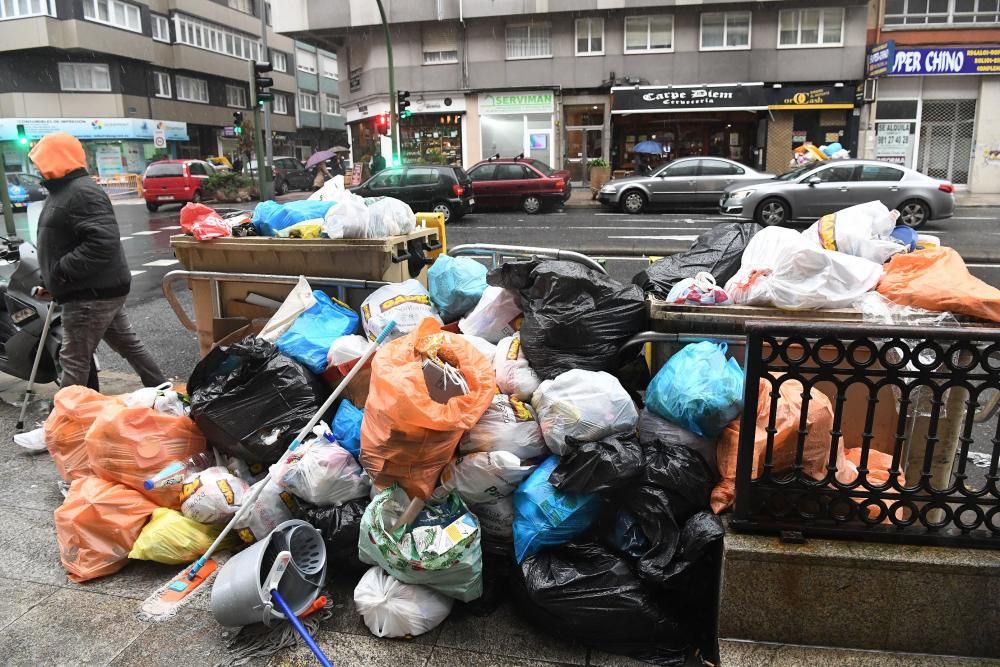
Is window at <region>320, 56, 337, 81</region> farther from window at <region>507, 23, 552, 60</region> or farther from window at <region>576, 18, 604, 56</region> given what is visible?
window at <region>576, 18, 604, 56</region>

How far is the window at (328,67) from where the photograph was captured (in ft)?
197

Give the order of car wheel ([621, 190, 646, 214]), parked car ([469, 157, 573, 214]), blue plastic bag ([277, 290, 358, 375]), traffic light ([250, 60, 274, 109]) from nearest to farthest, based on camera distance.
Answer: blue plastic bag ([277, 290, 358, 375])
traffic light ([250, 60, 274, 109])
car wheel ([621, 190, 646, 214])
parked car ([469, 157, 573, 214])

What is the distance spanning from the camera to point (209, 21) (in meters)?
45.8

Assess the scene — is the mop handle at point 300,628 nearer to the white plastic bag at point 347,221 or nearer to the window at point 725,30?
the white plastic bag at point 347,221

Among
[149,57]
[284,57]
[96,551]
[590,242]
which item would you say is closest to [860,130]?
[590,242]

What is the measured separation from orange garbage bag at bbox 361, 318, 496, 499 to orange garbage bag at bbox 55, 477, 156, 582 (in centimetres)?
124

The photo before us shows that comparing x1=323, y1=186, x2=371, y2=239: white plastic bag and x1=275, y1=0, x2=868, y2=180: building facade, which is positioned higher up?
x1=275, y1=0, x2=868, y2=180: building facade

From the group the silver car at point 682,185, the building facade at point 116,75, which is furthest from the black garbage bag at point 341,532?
the building facade at point 116,75

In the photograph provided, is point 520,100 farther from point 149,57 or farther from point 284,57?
point 284,57

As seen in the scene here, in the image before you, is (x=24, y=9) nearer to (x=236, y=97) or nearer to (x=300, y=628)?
(x=236, y=97)

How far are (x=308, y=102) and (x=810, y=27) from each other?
4106 centimetres

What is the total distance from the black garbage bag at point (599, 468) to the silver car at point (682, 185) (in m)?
16.7

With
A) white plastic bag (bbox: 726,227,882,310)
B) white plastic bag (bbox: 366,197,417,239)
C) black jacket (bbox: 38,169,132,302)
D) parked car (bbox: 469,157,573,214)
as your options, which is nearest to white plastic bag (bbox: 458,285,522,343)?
white plastic bag (bbox: 366,197,417,239)

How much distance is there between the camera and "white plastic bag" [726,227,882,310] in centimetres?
314
